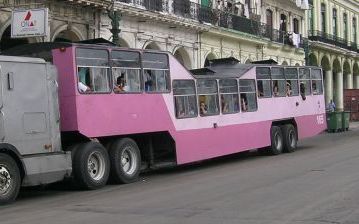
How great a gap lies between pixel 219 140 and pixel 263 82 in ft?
12.9

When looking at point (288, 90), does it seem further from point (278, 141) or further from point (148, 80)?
point (148, 80)

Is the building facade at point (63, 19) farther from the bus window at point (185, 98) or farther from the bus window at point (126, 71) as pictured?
the bus window at point (126, 71)

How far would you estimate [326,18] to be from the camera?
200ft

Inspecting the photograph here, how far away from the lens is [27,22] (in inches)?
802

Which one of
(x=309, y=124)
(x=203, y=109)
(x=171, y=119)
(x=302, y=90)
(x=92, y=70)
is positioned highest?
(x=92, y=70)

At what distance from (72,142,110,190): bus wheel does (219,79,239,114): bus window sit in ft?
19.1

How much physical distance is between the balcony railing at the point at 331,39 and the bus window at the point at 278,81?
34196mm

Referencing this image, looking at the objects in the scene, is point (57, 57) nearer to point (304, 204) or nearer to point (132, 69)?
point (132, 69)

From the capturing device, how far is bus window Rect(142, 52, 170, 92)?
1600 cm

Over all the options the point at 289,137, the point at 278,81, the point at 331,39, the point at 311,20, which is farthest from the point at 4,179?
the point at 331,39

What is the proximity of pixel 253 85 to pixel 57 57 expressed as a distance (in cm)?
891

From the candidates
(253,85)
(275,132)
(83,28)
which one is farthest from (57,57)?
(83,28)

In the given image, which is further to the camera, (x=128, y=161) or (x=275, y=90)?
(x=275, y=90)

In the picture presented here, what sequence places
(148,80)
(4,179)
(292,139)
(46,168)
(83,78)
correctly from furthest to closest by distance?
1. (292,139)
2. (148,80)
3. (83,78)
4. (46,168)
5. (4,179)
